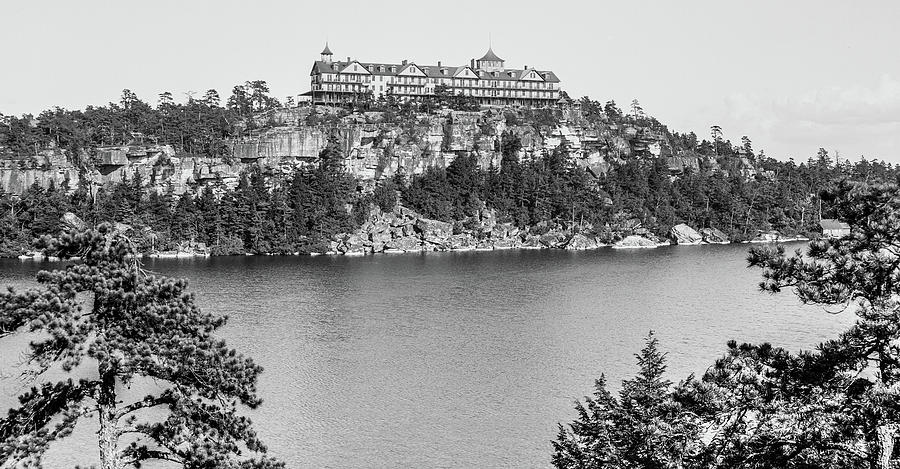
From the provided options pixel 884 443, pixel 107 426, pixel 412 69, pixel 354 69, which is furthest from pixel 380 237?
pixel 884 443

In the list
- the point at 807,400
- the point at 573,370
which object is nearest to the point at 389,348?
the point at 573,370

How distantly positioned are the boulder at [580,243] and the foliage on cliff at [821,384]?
86949 millimetres

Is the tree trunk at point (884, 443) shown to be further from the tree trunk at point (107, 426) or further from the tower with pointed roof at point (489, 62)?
the tower with pointed roof at point (489, 62)

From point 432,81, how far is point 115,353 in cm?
10510

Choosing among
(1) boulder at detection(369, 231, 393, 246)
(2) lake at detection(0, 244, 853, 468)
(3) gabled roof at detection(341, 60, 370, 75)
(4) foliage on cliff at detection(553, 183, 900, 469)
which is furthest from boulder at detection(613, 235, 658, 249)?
(4) foliage on cliff at detection(553, 183, 900, 469)

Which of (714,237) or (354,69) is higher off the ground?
(354,69)

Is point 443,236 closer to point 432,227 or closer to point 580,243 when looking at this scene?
point 432,227

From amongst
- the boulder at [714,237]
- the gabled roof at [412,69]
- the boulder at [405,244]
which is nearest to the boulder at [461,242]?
the boulder at [405,244]

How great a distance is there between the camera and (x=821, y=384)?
1182 centimetres

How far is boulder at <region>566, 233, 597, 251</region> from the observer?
100 metres

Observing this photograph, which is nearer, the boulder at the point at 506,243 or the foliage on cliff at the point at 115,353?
the foliage on cliff at the point at 115,353

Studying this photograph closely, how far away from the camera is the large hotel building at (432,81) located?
112 m

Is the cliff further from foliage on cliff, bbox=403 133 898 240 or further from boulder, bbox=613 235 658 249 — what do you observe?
boulder, bbox=613 235 658 249

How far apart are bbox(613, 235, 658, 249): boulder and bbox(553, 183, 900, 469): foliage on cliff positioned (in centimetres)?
9048
